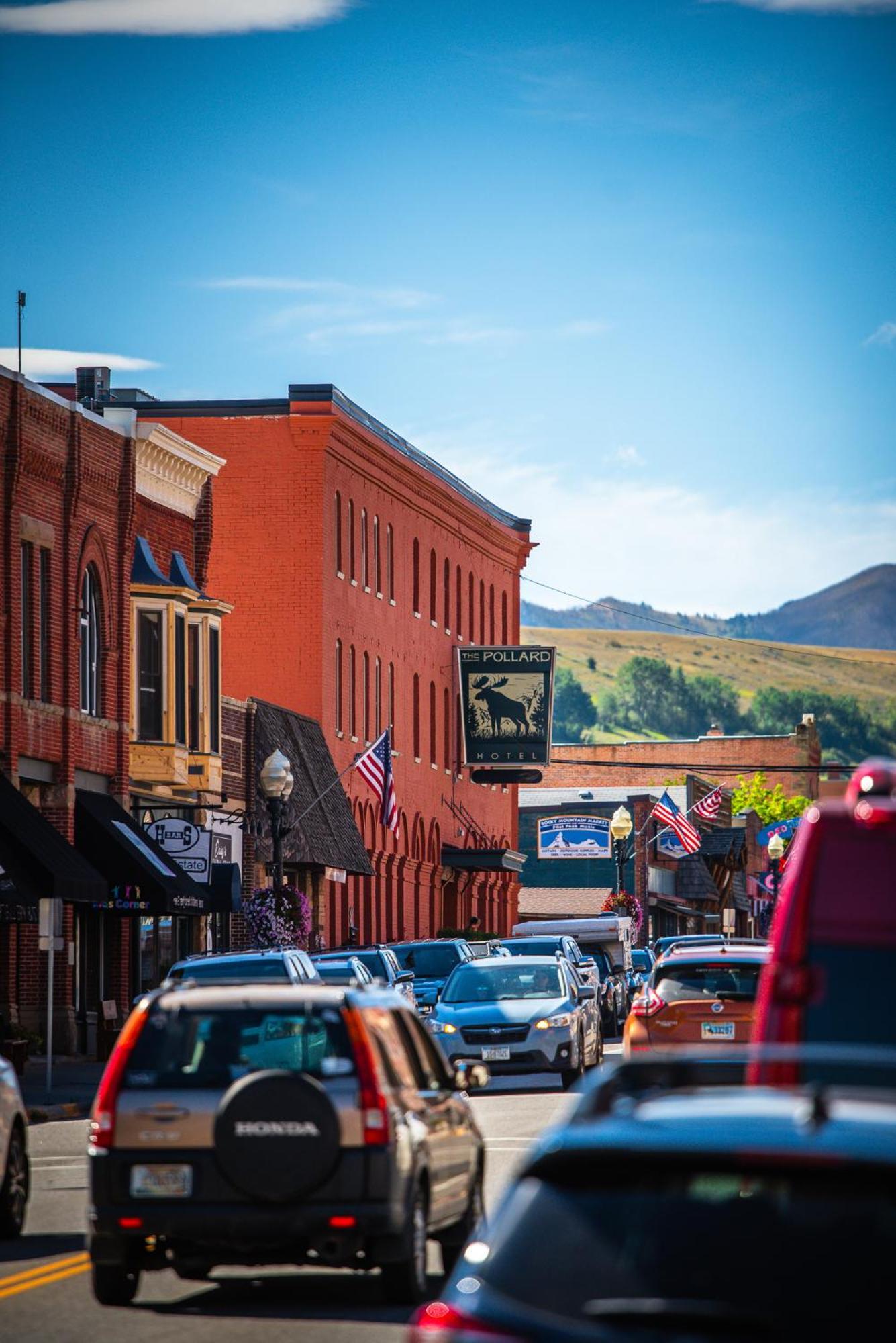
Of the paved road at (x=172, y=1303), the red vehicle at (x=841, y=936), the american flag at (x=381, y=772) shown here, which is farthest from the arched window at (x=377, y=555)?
the red vehicle at (x=841, y=936)

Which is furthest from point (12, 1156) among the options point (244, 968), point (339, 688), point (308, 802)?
point (339, 688)

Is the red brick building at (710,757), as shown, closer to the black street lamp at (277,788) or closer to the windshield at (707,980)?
the black street lamp at (277,788)

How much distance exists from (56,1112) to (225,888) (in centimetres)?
1423

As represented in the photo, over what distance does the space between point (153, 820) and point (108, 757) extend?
204 centimetres

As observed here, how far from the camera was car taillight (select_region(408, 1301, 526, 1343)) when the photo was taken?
555cm

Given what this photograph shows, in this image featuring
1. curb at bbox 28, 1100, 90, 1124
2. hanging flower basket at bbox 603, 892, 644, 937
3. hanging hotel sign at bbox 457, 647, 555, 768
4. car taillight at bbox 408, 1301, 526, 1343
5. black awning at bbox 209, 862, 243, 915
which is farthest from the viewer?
hanging hotel sign at bbox 457, 647, 555, 768

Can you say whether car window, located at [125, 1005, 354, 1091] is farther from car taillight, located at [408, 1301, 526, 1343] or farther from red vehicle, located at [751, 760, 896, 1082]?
car taillight, located at [408, 1301, 526, 1343]

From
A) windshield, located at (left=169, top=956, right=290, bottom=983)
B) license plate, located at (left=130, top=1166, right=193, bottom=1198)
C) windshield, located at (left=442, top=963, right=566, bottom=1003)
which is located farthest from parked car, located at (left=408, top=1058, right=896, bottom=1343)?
windshield, located at (left=442, top=963, right=566, bottom=1003)

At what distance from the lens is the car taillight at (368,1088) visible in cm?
1209

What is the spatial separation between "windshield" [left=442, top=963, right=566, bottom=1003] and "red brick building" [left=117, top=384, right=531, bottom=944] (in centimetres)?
2418

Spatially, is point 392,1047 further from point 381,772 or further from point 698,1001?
point 381,772

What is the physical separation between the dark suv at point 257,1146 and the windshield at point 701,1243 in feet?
20.5

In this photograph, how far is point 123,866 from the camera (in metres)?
39.2

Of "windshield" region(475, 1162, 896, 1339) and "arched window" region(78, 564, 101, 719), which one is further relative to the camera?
"arched window" region(78, 564, 101, 719)
